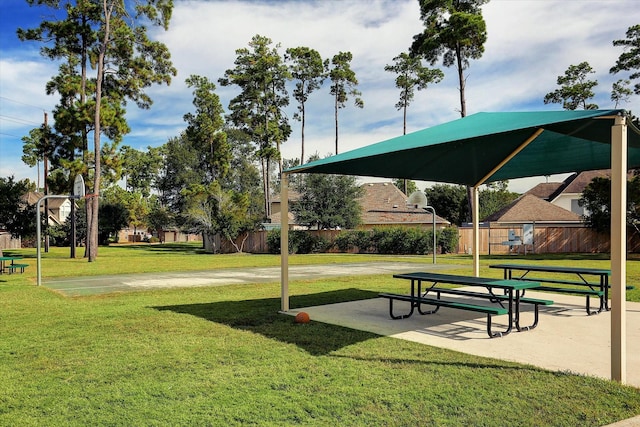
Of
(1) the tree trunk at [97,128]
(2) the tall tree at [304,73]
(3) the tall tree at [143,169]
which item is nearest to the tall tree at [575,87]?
(2) the tall tree at [304,73]

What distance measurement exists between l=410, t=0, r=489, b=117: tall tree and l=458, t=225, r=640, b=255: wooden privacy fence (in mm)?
7959

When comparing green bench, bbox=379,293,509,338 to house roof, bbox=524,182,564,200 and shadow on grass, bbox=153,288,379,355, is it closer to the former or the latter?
shadow on grass, bbox=153,288,379,355

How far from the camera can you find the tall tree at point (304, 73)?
4528 cm

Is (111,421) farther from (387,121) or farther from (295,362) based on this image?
(387,121)

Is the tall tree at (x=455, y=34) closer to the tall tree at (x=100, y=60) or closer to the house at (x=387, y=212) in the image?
the house at (x=387, y=212)

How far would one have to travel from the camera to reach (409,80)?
46.1 m

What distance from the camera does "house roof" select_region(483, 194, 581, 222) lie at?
126ft

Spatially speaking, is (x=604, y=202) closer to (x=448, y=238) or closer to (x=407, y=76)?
(x=448, y=238)

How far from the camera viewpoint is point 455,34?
31344 mm

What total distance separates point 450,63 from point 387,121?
16.7 m

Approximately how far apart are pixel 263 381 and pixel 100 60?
90.1ft

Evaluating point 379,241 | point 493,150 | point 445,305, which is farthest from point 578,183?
point 445,305

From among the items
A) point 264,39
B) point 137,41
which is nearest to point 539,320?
point 137,41

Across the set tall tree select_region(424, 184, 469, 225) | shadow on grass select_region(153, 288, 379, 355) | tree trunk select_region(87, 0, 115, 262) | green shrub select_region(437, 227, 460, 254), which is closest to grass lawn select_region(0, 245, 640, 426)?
shadow on grass select_region(153, 288, 379, 355)
